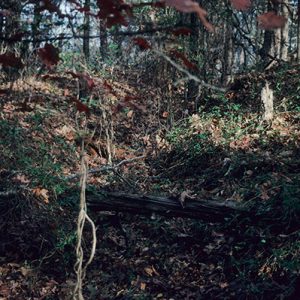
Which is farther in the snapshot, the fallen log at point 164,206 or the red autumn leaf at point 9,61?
the fallen log at point 164,206

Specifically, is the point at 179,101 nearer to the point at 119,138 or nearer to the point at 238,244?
the point at 119,138

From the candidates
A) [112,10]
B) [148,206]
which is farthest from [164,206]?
[112,10]

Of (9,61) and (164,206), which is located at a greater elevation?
(9,61)

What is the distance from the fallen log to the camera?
192 inches

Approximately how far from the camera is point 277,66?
10102 mm

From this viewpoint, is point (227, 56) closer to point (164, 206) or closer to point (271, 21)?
point (164, 206)

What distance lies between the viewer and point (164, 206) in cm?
511

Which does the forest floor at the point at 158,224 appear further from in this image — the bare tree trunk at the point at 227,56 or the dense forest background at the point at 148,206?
the bare tree trunk at the point at 227,56

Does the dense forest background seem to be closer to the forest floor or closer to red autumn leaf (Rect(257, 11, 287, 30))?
the forest floor

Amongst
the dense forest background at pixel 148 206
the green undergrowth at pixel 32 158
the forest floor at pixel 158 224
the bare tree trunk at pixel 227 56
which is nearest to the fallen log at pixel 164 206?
the dense forest background at pixel 148 206

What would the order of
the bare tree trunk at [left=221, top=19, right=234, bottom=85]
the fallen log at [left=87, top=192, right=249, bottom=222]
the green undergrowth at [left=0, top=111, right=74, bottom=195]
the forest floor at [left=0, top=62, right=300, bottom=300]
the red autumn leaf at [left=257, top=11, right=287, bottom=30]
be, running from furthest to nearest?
the bare tree trunk at [left=221, top=19, right=234, bottom=85]
the green undergrowth at [left=0, top=111, right=74, bottom=195]
the fallen log at [left=87, top=192, right=249, bottom=222]
the forest floor at [left=0, top=62, right=300, bottom=300]
the red autumn leaf at [left=257, top=11, right=287, bottom=30]

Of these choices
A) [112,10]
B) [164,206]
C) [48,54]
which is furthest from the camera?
[164,206]

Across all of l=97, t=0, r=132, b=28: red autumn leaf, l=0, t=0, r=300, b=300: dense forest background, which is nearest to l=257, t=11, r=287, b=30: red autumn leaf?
l=97, t=0, r=132, b=28: red autumn leaf

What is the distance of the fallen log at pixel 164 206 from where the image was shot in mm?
4887
